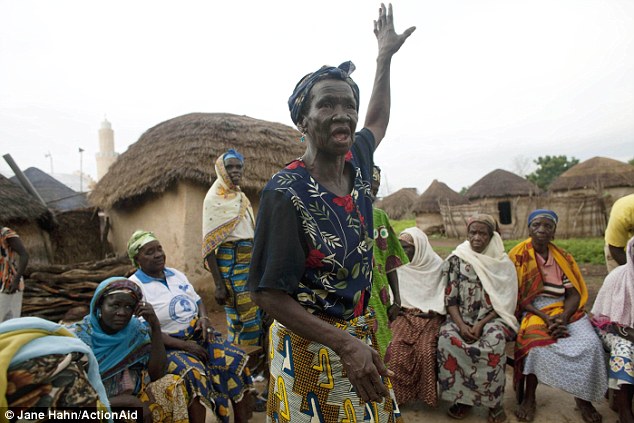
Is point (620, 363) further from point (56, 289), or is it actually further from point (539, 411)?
point (56, 289)

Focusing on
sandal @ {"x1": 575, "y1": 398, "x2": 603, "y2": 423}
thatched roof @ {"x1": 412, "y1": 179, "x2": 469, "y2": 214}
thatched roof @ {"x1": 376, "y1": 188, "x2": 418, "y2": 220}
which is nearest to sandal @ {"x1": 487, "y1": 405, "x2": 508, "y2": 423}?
sandal @ {"x1": 575, "y1": 398, "x2": 603, "y2": 423}

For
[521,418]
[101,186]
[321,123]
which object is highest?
[101,186]

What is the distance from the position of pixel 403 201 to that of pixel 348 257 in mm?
29467

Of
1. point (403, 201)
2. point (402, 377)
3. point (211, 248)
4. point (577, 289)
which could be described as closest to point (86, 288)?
point (211, 248)

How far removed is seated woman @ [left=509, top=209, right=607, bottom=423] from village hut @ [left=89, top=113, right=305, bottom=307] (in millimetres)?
4912

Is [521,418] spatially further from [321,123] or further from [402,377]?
[321,123]

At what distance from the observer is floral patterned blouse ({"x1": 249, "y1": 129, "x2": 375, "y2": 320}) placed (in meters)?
1.17

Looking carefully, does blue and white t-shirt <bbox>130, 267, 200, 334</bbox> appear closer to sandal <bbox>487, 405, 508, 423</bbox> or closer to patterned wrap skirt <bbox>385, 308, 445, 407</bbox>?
patterned wrap skirt <bbox>385, 308, 445, 407</bbox>

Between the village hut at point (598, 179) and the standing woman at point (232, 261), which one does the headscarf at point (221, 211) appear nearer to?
the standing woman at point (232, 261)

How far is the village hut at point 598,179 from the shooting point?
1897 cm

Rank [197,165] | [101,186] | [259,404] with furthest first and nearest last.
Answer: [101,186], [197,165], [259,404]

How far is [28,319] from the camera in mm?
1232

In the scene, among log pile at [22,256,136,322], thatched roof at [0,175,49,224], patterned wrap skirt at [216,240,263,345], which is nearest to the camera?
patterned wrap skirt at [216,240,263,345]

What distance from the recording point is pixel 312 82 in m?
1.38
